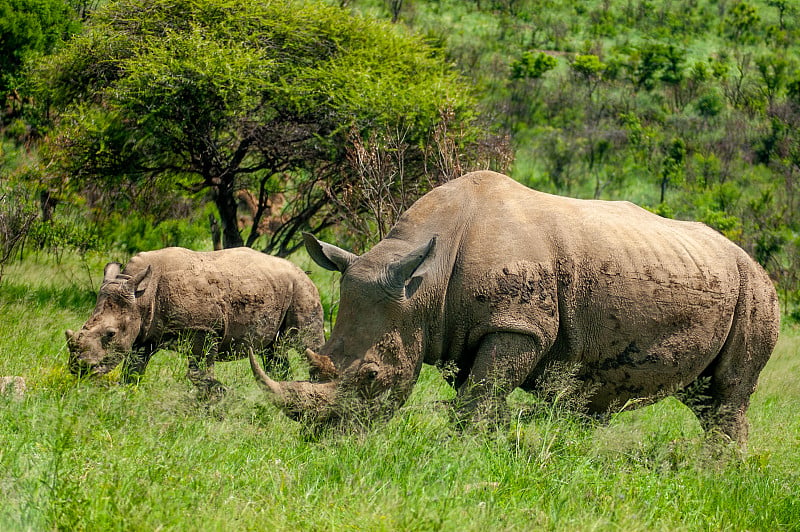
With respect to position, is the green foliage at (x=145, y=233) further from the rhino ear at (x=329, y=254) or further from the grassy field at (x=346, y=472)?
the rhino ear at (x=329, y=254)

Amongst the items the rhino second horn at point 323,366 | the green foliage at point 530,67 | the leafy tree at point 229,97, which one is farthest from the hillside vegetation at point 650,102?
the rhino second horn at point 323,366

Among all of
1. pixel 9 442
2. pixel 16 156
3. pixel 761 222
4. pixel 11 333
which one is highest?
pixel 9 442

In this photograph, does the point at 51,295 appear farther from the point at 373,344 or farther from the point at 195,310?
the point at 373,344

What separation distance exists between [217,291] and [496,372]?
368cm

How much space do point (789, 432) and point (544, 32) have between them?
39538 mm

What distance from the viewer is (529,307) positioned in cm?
545

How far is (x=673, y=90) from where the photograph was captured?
124 ft

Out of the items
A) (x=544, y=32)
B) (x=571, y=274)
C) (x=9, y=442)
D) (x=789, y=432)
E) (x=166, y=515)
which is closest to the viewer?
(x=166, y=515)

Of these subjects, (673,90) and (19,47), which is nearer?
(19,47)

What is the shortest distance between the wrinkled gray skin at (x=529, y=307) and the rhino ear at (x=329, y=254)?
1 cm

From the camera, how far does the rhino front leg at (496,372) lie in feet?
17.7

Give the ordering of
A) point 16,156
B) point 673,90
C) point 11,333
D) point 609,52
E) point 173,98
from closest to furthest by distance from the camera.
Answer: point 11,333 → point 173,98 → point 16,156 → point 673,90 → point 609,52

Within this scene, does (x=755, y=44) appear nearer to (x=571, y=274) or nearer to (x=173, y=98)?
(x=173, y=98)

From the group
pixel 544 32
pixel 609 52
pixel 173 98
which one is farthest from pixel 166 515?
pixel 544 32
